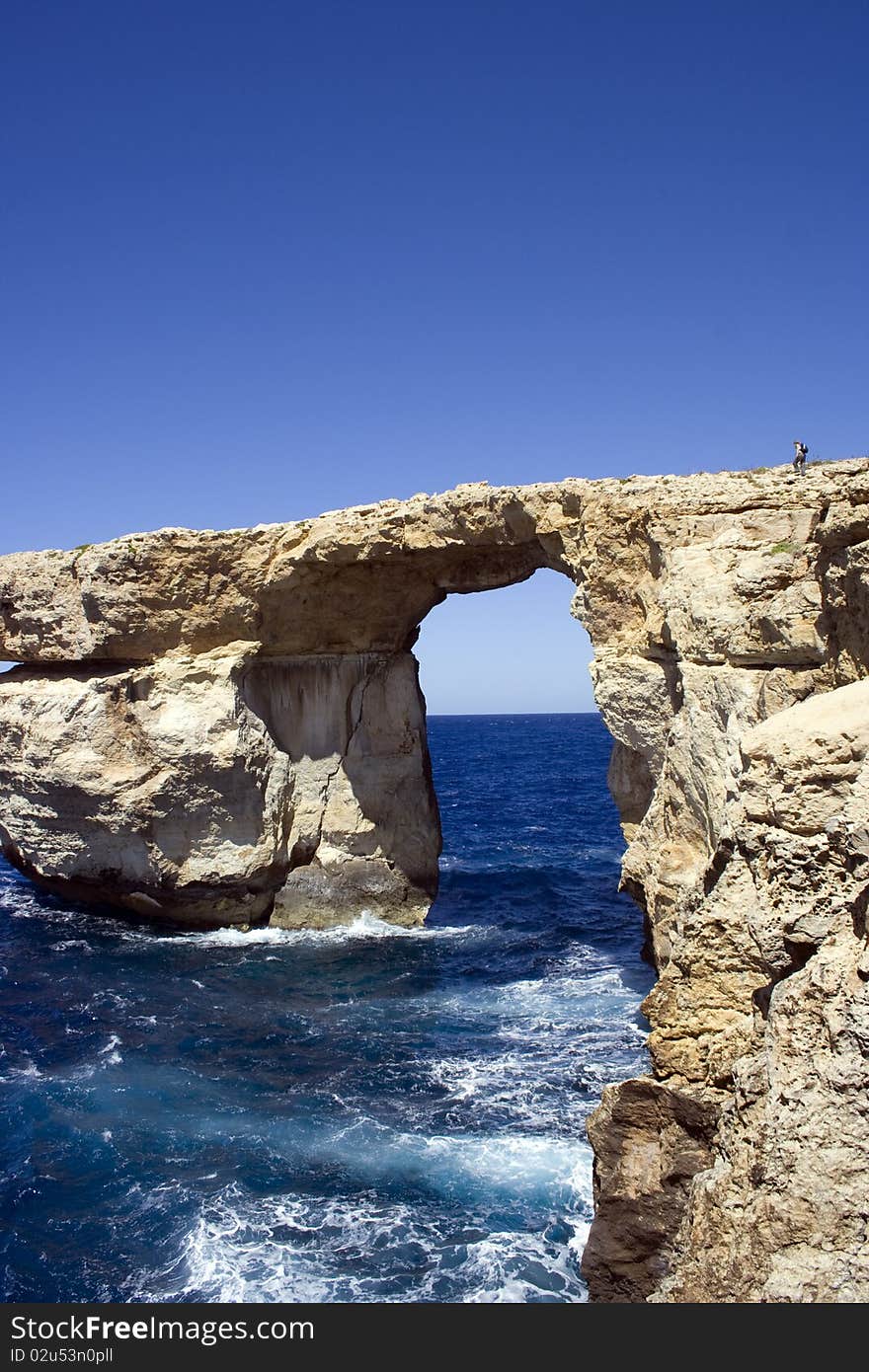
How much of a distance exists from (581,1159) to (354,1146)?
3464mm

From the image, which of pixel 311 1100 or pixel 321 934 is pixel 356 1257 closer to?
pixel 311 1100

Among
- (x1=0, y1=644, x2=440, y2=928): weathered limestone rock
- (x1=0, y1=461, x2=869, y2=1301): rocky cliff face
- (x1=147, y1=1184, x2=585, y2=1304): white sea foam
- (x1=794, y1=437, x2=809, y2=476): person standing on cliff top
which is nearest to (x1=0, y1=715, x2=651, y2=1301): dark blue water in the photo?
(x1=147, y1=1184, x2=585, y2=1304): white sea foam

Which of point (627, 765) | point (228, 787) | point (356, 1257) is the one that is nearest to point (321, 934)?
point (228, 787)

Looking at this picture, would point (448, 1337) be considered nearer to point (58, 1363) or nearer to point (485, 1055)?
point (58, 1363)

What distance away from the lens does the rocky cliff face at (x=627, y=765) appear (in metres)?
5.91

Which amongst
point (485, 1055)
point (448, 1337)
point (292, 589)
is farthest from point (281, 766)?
point (448, 1337)

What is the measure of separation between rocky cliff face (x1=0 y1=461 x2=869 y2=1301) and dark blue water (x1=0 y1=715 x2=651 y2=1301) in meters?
2.56

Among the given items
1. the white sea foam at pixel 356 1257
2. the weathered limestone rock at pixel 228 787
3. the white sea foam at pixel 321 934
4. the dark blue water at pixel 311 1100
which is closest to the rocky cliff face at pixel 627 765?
the weathered limestone rock at pixel 228 787

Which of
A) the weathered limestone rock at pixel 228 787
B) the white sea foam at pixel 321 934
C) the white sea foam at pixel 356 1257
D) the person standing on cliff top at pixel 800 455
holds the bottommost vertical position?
the white sea foam at pixel 356 1257

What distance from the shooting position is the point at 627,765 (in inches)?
821

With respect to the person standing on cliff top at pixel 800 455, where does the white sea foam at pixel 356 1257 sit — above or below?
below

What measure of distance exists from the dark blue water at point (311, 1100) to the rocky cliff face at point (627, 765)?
8.38ft

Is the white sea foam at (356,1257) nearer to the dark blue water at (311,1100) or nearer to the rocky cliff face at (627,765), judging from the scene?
→ the dark blue water at (311,1100)

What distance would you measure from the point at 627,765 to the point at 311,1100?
9100 mm
